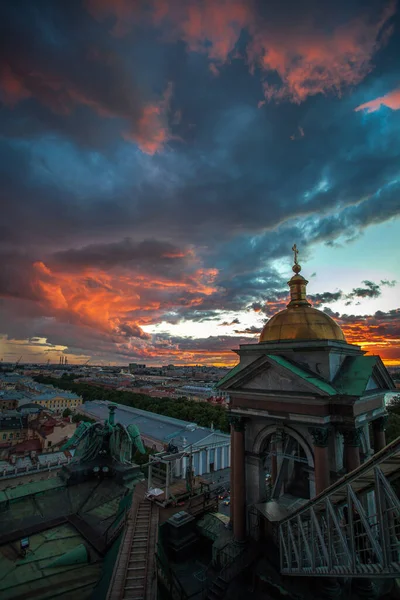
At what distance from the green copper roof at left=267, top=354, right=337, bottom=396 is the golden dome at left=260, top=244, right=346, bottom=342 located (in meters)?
1.59

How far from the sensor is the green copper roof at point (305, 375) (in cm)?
1536

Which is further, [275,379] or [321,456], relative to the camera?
[275,379]

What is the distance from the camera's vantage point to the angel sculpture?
26484 mm

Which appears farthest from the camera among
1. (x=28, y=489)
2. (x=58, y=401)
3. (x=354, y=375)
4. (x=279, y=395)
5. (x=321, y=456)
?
(x=58, y=401)

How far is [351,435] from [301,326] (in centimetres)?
580

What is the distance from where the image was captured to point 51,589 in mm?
13977

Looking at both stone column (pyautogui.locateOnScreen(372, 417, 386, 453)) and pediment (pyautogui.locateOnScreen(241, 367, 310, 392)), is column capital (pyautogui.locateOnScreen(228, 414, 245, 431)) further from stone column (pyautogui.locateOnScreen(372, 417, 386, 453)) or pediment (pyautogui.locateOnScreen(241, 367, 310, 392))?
→ stone column (pyautogui.locateOnScreen(372, 417, 386, 453))

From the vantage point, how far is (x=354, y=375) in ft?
54.1

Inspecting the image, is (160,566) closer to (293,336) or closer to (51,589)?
(51,589)

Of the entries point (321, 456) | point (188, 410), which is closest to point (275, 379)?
point (321, 456)

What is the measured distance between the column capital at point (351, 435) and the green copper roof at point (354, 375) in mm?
1793

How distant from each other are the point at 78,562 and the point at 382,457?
1660 centimetres

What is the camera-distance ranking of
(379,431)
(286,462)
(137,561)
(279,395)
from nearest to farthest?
(137,561)
(279,395)
(379,431)
(286,462)

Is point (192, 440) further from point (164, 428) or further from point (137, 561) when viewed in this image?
point (137, 561)
